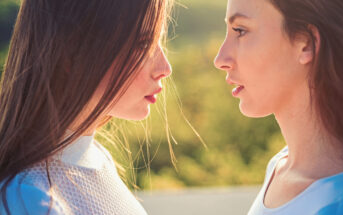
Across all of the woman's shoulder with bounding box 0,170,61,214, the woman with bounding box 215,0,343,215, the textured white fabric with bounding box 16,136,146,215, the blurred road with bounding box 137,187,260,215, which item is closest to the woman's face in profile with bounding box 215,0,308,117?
the woman with bounding box 215,0,343,215

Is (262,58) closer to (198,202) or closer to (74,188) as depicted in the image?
(74,188)

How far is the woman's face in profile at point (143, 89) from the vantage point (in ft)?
6.35

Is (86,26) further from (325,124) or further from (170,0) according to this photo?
(325,124)

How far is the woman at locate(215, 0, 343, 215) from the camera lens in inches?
66.6

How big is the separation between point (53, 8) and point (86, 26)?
13cm

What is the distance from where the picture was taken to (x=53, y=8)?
174 cm

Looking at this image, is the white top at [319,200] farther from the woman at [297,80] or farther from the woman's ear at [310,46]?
the woman's ear at [310,46]

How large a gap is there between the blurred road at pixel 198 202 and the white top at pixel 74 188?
367cm

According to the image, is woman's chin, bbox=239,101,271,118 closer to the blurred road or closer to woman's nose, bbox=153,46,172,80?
woman's nose, bbox=153,46,172,80

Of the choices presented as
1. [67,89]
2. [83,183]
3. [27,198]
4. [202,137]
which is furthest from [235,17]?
[202,137]

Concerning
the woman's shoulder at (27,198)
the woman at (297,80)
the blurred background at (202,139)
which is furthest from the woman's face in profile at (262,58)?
the blurred background at (202,139)

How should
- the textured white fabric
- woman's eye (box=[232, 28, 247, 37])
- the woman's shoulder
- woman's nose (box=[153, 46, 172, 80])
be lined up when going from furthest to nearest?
woman's nose (box=[153, 46, 172, 80]) → woman's eye (box=[232, 28, 247, 37]) → the textured white fabric → the woman's shoulder

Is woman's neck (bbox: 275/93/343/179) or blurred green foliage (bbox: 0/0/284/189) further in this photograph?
blurred green foliage (bbox: 0/0/284/189)

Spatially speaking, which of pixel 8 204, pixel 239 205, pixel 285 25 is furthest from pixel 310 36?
pixel 239 205
